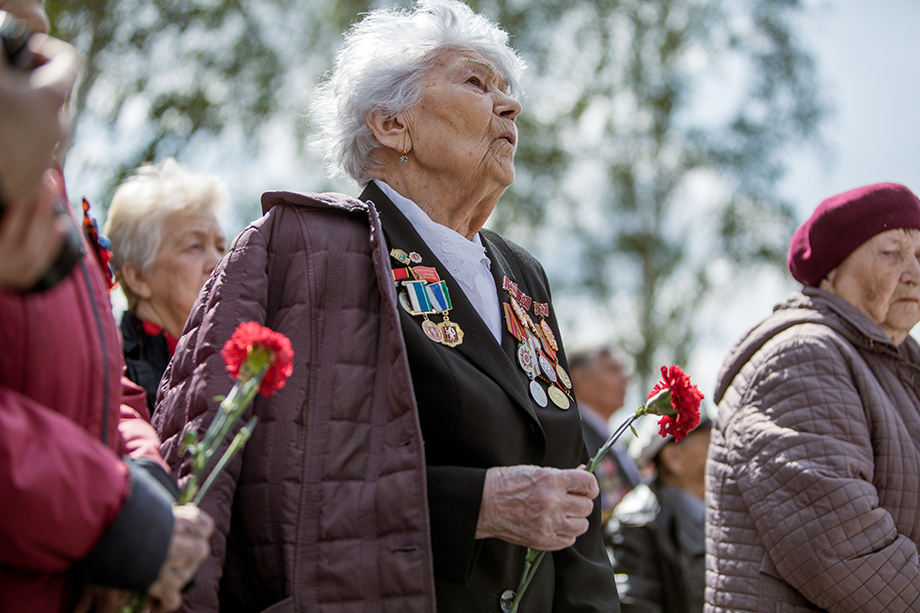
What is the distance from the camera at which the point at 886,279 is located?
299cm

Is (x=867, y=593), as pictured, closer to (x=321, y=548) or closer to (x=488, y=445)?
(x=488, y=445)

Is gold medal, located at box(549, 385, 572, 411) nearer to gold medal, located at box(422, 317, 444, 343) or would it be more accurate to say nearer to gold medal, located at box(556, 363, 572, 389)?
gold medal, located at box(556, 363, 572, 389)

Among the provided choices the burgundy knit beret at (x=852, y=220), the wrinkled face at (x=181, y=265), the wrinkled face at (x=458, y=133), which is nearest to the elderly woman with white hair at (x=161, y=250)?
the wrinkled face at (x=181, y=265)

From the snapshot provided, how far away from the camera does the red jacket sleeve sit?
1135 mm

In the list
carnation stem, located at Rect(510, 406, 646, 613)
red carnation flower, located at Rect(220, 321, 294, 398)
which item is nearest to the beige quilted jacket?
carnation stem, located at Rect(510, 406, 646, 613)

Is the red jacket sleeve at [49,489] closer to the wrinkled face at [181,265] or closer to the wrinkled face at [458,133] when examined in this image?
the wrinkled face at [458,133]

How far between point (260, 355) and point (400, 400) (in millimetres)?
564

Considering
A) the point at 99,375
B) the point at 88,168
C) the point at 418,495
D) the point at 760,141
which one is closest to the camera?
the point at 99,375

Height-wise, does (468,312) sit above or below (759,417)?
above

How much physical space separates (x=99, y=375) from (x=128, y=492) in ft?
0.73

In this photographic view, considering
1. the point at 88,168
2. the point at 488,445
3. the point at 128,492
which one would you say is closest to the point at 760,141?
the point at 88,168

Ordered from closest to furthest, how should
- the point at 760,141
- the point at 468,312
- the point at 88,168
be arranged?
1. the point at 468,312
2. the point at 88,168
3. the point at 760,141

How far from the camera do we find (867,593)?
243 centimetres

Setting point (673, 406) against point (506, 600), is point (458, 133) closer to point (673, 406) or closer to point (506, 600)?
point (673, 406)
